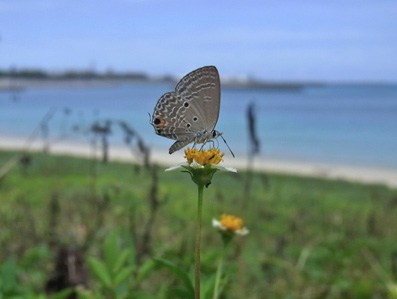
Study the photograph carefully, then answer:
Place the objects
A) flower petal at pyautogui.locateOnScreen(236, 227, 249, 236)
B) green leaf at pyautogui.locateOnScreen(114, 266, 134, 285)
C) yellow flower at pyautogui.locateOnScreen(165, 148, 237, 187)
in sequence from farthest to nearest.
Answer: green leaf at pyautogui.locateOnScreen(114, 266, 134, 285)
flower petal at pyautogui.locateOnScreen(236, 227, 249, 236)
yellow flower at pyautogui.locateOnScreen(165, 148, 237, 187)

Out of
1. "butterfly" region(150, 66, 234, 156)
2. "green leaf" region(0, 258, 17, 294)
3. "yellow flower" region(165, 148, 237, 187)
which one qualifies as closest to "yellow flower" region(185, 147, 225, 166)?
"yellow flower" region(165, 148, 237, 187)

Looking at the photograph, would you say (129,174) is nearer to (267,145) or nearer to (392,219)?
(392,219)

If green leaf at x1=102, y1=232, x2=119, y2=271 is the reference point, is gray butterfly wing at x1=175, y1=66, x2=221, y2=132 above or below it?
above

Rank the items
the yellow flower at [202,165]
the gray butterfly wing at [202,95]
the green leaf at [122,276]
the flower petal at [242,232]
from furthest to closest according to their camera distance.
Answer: the green leaf at [122,276] < the flower petal at [242,232] < the gray butterfly wing at [202,95] < the yellow flower at [202,165]

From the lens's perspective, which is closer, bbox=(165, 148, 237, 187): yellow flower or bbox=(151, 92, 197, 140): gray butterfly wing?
bbox=(165, 148, 237, 187): yellow flower

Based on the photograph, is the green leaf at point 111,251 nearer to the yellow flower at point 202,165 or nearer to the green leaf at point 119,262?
the green leaf at point 119,262

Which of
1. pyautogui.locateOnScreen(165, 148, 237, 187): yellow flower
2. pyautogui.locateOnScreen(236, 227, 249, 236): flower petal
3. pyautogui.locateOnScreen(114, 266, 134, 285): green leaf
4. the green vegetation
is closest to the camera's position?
pyautogui.locateOnScreen(165, 148, 237, 187): yellow flower

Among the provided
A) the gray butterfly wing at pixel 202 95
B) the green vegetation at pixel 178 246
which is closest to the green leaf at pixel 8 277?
the green vegetation at pixel 178 246

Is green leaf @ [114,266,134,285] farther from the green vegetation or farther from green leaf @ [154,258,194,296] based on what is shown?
green leaf @ [154,258,194,296]
